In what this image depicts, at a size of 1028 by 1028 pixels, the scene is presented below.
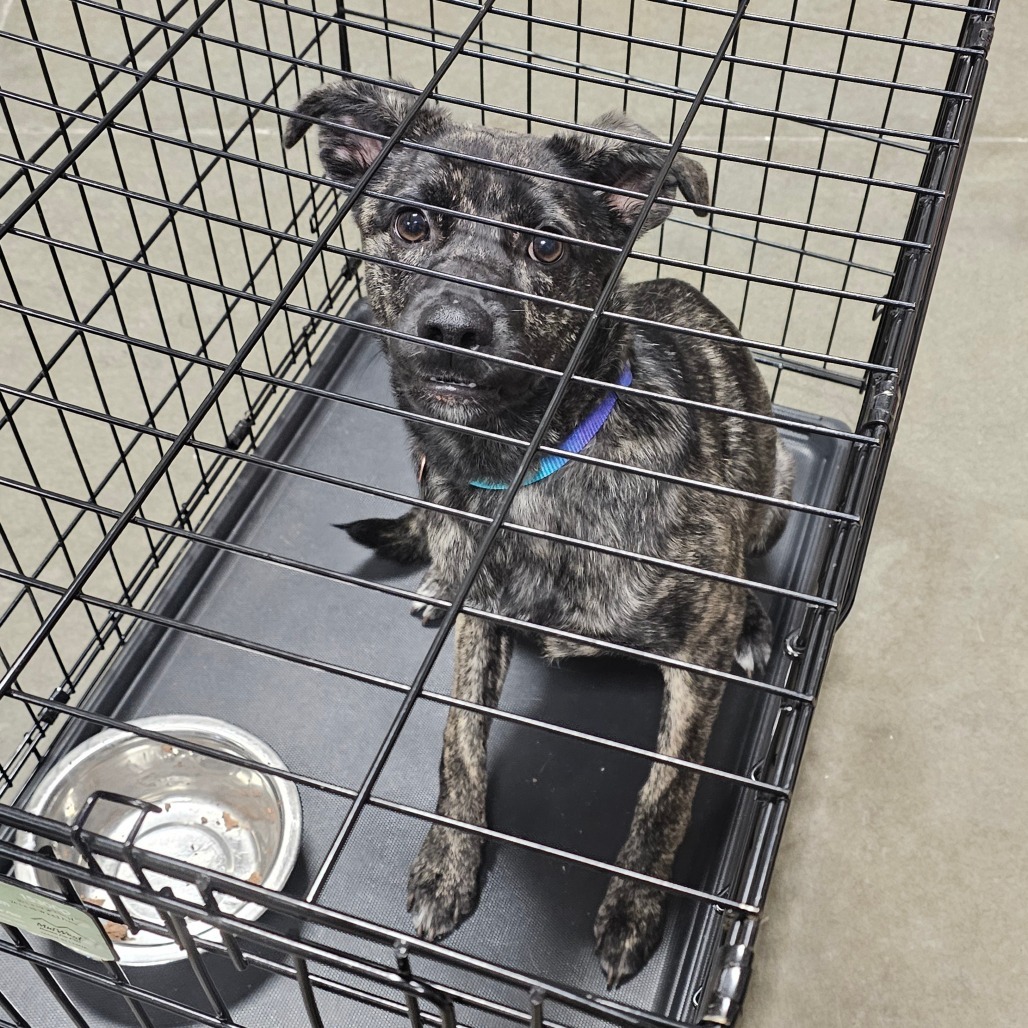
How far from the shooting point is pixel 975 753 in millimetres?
2094

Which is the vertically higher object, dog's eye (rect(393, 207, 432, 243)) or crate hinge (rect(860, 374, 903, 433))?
dog's eye (rect(393, 207, 432, 243))

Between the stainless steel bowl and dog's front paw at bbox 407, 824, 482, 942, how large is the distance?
0.18 meters

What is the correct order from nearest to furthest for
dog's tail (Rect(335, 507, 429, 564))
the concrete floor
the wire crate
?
the wire crate < the concrete floor < dog's tail (Rect(335, 507, 429, 564))

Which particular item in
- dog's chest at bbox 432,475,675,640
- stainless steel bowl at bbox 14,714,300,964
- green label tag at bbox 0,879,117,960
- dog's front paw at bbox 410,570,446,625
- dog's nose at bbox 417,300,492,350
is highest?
dog's front paw at bbox 410,570,446,625

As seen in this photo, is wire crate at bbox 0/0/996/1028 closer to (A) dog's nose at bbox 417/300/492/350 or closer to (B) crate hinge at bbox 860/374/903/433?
(B) crate hinge at bbox 860/374/903/433

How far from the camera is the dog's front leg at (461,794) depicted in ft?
5.16

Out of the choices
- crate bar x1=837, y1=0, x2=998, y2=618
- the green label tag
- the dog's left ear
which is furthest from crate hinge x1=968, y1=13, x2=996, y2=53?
the green label tag

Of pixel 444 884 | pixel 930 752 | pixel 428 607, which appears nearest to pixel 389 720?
pixel 428 607

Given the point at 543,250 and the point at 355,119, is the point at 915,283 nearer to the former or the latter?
the point at 543,250

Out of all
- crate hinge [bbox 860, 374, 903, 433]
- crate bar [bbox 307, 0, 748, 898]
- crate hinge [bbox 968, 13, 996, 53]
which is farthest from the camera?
crate hinge [bbox 968, 13, 996, 53]

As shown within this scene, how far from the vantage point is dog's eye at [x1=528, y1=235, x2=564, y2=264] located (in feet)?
4.64

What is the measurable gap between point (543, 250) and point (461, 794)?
0.75m

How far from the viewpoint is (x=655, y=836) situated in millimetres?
1555

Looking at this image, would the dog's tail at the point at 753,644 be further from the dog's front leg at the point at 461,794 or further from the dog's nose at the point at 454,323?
the dog's nose at the point at 454,323
